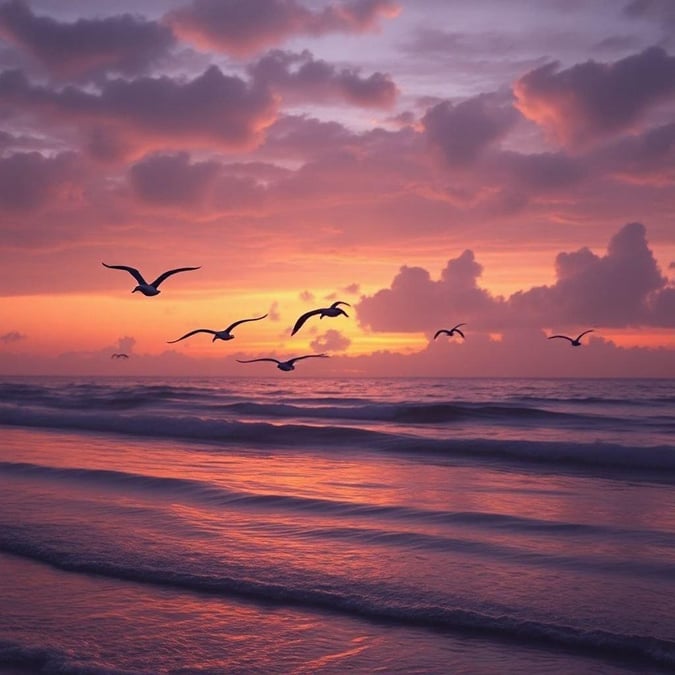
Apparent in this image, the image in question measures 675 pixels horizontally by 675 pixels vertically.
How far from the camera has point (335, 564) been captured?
33.9ft

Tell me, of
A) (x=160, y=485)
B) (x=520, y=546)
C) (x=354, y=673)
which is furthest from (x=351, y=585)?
(x=160, y=485)

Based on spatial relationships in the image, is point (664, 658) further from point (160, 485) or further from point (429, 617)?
point (160, 485)

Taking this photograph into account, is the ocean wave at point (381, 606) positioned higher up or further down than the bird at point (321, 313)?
further down

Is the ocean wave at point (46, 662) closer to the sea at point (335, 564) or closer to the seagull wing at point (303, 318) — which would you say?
the sea at point (335, 564)

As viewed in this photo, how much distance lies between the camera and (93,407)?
50.5m

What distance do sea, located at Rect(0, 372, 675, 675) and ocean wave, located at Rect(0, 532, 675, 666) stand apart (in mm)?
23

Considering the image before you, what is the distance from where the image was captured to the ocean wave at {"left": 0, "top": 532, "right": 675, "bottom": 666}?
753cm

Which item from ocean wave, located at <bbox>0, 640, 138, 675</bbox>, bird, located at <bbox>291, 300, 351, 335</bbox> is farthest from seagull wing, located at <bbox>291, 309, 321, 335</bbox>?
ocean wave, located at <bbox>0, 640, 138, 675</bbox>

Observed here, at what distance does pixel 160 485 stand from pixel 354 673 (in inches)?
Answer: 416

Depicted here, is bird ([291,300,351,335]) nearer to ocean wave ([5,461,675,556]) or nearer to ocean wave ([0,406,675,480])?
ocean wave ([5,461,675,556])

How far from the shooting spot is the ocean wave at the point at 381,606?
7.53 m

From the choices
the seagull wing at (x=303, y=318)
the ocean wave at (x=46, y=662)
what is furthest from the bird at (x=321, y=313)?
the ocean wave at (x=46, y=662)

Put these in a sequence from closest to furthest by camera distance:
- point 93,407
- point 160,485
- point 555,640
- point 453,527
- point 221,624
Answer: point 555,640
point 221,624
point 453,527
point 160,485
point 93,407

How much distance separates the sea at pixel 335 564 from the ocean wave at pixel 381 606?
2 centimetres
